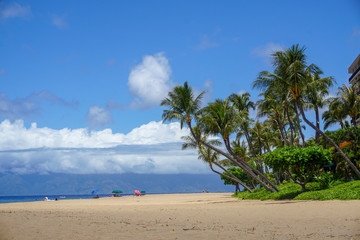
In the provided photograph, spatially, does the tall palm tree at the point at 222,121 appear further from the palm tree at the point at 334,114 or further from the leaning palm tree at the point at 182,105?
the palm tree at the point at 334,114

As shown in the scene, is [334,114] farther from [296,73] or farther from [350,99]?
[296,73]

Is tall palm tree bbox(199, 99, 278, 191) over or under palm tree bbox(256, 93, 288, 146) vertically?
under

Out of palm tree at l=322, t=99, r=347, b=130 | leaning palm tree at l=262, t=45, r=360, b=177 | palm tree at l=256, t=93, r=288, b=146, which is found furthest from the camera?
palm tree at l=322, t=99, r=347, b=130

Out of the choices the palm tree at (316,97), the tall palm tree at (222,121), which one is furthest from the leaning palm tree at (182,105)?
the palm tree at (316,97)

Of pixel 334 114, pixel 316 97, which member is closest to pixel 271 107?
pixel 316 97

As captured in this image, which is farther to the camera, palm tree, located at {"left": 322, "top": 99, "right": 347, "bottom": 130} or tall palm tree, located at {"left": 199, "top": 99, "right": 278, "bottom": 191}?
palm tree, located at {"left": 322, "top": 99, "right": 347, "bottom": 130}

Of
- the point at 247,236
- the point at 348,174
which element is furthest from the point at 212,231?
the point at 348,174

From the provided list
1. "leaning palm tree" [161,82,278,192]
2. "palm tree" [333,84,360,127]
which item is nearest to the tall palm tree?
"leaning palm tree" [161,82,278,192]

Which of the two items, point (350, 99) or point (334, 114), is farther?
point (334, 114)

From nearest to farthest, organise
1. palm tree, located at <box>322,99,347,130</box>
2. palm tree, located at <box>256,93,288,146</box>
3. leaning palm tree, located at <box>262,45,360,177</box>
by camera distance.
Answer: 1. leaning palm tree, located at <box>262,45,360,177</box>
2. palm tree, located at <box>256,93,288,146</box>
3. palm tree, located at <box>322,99,347,130</box>

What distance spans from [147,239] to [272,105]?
26.5 m

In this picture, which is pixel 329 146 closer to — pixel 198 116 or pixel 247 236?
pixel 198 116

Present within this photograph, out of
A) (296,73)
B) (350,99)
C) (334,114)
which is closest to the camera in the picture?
(296,73)

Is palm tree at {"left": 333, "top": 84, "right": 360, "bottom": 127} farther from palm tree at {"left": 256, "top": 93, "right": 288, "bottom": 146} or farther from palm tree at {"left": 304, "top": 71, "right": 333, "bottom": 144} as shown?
palm tree at {"left": 256, "top": 93, "right": 288, "bottom": 146}
